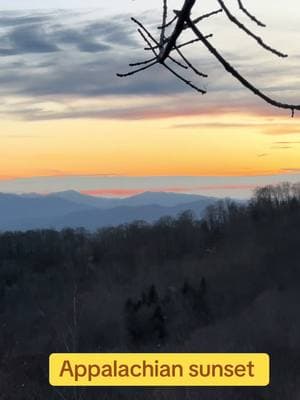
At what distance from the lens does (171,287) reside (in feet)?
121

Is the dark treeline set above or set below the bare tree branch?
below

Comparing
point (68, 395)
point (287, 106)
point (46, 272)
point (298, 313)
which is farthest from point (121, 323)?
Result: point (287, 106)

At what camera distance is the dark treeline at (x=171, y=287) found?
1115 inches

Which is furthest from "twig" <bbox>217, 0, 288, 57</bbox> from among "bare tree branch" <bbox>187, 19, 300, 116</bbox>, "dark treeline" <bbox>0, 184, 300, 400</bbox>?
"dark treeline" <bbox>0, 184, 300, 400</bbox>

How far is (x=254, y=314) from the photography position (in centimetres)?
3353

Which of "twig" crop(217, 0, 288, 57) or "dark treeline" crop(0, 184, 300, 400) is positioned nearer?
"twig" crop(217, 0, 288, 57)

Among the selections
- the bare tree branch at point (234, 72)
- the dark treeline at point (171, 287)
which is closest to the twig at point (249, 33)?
the bare tree branch at point (234, 72)

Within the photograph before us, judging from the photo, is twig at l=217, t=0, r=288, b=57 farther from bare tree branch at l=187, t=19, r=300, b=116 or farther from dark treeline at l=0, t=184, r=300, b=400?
dark treeline at l=0, t=184, r=300, b=400

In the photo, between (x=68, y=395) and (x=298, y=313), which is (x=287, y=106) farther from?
(x=298, y=313)

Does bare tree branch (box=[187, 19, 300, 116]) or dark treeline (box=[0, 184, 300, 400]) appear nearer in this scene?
bare tree branch (box=[187, 19, 300, 116])

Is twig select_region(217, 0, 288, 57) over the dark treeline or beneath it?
over

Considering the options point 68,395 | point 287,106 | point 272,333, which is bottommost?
Answer: point 272,333

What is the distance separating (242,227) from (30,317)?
15330mm

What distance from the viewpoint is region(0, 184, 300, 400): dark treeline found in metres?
28.3
